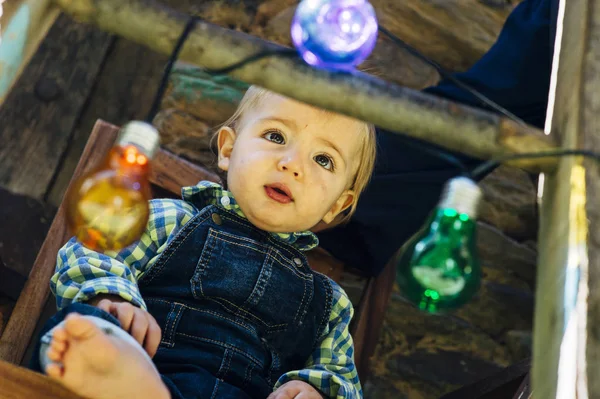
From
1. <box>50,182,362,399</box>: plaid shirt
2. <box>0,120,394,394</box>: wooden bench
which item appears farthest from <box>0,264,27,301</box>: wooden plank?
<box>50,182,362,399</box>: plaid shirt

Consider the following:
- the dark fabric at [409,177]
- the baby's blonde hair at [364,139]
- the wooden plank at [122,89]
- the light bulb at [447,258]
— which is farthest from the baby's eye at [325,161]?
the wooden plank at [122,89]

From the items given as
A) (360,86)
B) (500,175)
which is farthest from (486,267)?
(360,86)

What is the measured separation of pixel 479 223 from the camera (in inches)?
94.0

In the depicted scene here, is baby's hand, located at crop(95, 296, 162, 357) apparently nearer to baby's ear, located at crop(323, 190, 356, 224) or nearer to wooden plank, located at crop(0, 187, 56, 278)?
baby's ear, located at crop(323, 190, 356, 224)

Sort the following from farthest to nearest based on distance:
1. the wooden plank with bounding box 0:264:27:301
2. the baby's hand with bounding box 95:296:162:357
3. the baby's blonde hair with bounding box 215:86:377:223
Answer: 1. the wooden plank with bounding box 0:264:27:301
2. the baby's blonde hair with bounding box 215:86:377:223
3. the baby's hand with bounding box 95:296:162:357

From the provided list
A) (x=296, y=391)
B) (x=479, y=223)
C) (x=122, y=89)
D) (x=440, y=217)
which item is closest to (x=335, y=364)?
(x=296, y=391)

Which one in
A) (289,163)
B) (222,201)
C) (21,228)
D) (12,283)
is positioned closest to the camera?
(289,163)

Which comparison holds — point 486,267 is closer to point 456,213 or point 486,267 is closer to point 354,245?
point 354,245

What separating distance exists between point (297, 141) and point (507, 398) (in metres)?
0.71

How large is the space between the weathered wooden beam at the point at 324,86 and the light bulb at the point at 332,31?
18mm

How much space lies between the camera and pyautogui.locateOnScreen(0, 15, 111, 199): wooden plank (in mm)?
2301

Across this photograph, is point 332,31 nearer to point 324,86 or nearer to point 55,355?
point 324,86

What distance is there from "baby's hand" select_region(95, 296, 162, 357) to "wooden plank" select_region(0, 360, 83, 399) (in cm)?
19

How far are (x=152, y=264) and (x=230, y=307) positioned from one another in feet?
0.53
